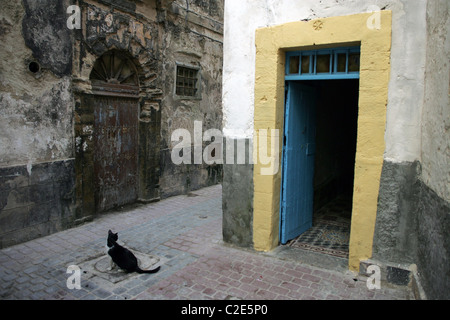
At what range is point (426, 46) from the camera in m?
3.77

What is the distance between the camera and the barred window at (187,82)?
8859 millimetres

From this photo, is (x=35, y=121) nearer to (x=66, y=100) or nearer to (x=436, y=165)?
(x=66, y=100)

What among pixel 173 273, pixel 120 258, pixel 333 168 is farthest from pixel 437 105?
pixel 333 168

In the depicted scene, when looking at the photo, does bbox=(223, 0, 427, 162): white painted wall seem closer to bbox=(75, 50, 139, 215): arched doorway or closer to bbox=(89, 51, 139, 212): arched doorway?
bbox=(75, 50, 139, 215): arched doorway

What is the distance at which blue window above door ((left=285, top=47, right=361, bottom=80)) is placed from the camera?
14.8 ft

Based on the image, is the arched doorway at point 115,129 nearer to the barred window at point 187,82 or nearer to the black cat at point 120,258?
the barred window at point 187,82

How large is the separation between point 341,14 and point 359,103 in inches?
46.5

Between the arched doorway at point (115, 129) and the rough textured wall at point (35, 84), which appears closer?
the rough textured wall at point (35, 84)

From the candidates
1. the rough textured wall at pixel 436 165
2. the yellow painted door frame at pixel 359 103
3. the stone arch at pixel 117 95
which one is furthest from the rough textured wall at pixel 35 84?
the rough textured wall at pixel 436 165

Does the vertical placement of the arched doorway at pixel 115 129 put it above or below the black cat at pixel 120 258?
above

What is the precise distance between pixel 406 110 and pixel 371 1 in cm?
142

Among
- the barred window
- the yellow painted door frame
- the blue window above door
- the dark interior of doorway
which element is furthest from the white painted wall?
the barred window

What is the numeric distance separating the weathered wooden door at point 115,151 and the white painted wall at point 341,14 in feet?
10.1
